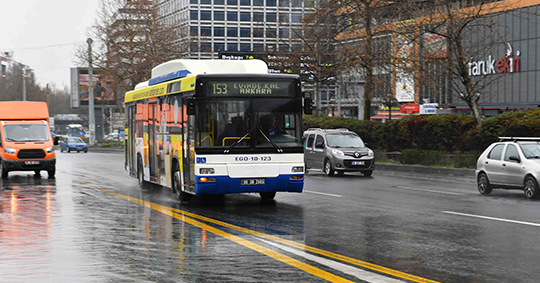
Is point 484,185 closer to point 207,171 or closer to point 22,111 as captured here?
point 207,171

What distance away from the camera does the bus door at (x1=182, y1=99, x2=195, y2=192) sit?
14867mm

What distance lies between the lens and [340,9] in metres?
37.7

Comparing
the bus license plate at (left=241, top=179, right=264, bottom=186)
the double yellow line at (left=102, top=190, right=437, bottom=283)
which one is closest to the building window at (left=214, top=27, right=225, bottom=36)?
the bus license plate at (left=241, top=179, right=264, bottom=186)

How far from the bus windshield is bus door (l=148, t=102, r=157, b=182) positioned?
411 centimetres

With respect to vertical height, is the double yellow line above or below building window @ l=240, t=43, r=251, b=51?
below

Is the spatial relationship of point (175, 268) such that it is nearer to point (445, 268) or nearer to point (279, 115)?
point (445, 268)

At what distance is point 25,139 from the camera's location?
25.9 meters

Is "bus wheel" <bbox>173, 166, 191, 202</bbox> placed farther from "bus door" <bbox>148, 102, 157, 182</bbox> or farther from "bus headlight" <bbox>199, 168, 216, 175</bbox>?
"bus door" <bbox>148, 102, 157, 182</bbox>

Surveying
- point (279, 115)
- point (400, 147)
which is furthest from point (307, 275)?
point (400, 147)

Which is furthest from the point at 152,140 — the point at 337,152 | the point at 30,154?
the point at 337,152

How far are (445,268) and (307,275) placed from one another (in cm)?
166

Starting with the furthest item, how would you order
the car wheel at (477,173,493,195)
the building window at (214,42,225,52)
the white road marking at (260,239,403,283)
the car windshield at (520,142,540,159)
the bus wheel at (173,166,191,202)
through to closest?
1. the building window at (214,42,225,52)
2. the car wheel at (477,173,493,195)
3. the car windshield at (520,142,540,159)
4. the bus wheel at (173,166,191,202)
5. the white road marking at (260,239,403,283)

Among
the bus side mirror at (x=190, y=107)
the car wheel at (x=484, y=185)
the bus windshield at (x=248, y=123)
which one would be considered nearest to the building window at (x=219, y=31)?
the car wheel at (x=484, y=185)

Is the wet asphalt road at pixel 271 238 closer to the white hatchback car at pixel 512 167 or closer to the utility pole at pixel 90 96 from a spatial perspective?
the white hatchback car at pixel 512 167
